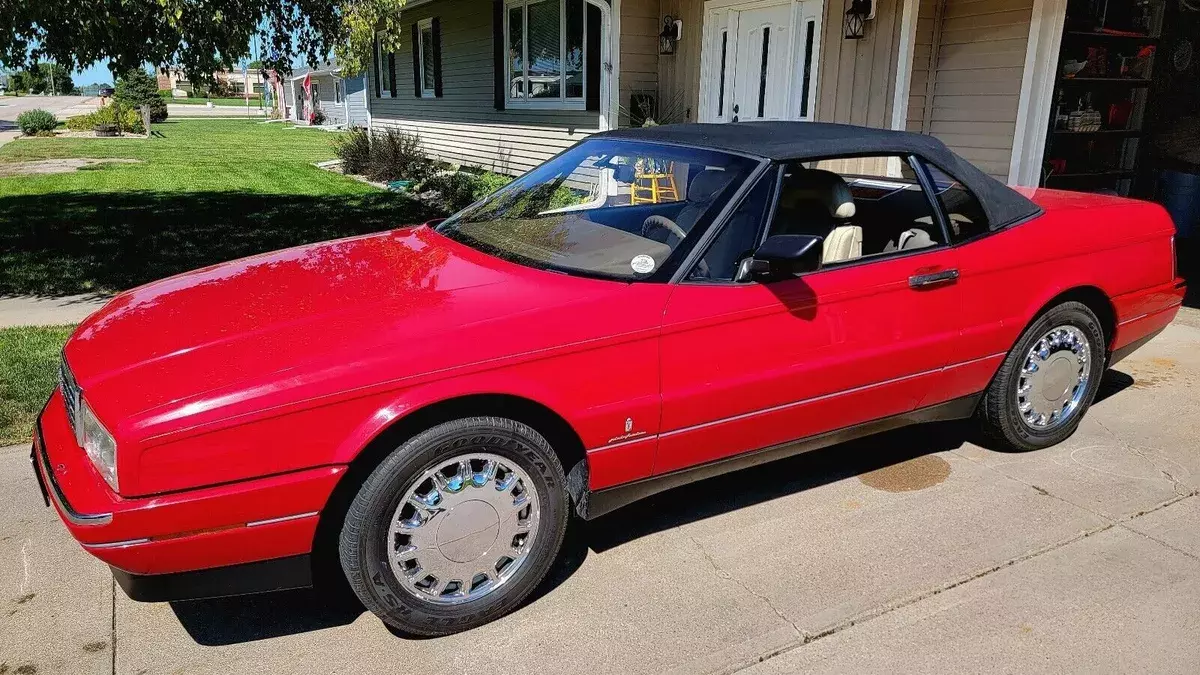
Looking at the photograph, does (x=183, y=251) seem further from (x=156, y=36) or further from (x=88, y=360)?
(x=88, y=360)

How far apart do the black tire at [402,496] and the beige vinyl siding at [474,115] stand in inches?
374

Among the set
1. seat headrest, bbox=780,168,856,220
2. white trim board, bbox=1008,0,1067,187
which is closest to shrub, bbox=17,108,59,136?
white trim board, bbox=1008,0,1067,187

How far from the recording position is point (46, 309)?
6461mm

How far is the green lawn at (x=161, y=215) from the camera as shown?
7941 mm

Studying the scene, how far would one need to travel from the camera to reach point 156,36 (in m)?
6.86

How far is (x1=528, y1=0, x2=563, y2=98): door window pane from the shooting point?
41.8 ft

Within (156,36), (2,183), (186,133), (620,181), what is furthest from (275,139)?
(620,181)

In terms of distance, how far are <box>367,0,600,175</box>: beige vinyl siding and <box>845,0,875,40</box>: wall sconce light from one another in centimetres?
414

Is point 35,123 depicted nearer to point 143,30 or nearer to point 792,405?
point 143,30

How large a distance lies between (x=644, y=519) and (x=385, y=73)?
19.2m

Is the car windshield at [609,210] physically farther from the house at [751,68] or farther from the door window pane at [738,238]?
the house at [751,68]

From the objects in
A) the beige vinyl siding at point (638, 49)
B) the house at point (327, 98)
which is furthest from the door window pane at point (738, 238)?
the house at point (327, 98)

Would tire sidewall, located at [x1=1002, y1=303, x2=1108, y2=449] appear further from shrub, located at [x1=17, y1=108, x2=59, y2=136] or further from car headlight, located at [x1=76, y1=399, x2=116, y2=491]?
shrub, located at [x1=17, y1=108, x2=59, y2=136]

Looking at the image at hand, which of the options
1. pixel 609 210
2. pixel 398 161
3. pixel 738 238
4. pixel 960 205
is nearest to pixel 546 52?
pixel 398 161
